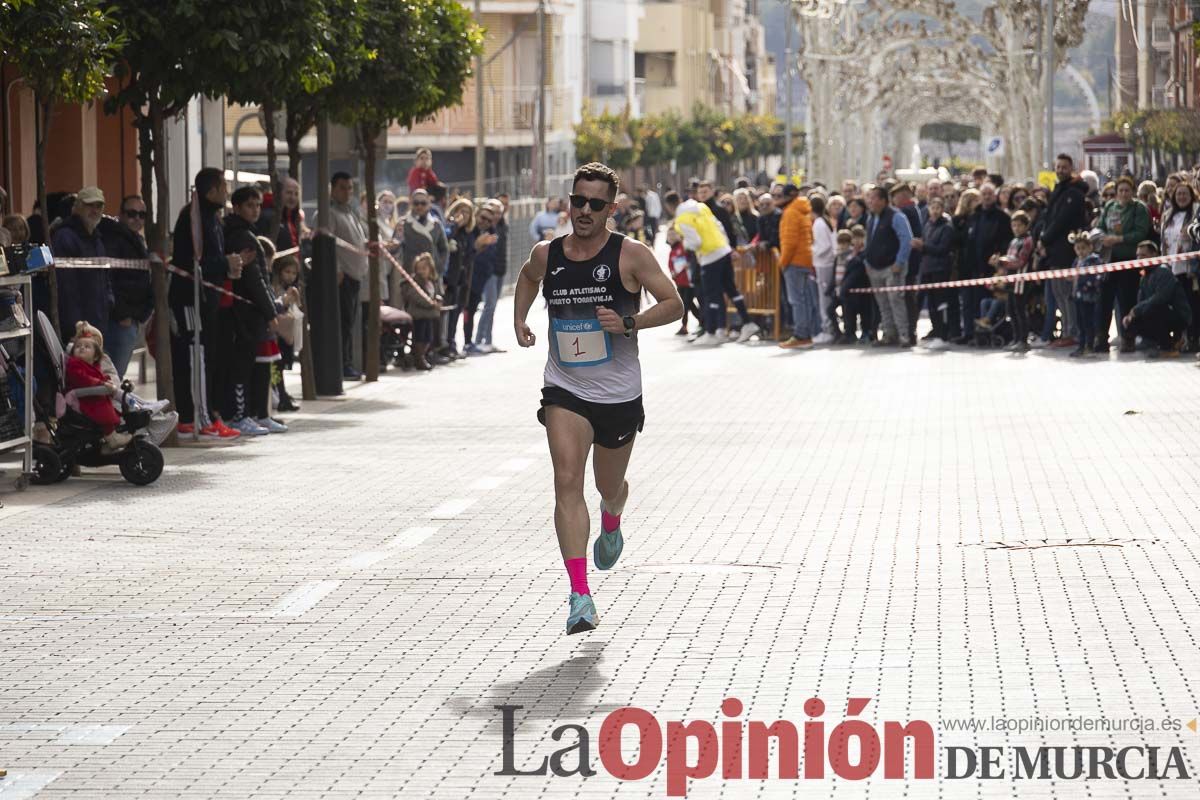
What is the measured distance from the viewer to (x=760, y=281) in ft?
98.5

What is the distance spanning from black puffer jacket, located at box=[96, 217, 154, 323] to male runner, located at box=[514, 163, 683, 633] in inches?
321

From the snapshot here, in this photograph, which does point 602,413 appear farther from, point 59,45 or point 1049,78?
point 1049,78

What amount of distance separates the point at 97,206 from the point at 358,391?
6254 millimetres

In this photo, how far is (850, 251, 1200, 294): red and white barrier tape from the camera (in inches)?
927

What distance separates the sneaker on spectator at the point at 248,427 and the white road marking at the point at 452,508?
459 cm

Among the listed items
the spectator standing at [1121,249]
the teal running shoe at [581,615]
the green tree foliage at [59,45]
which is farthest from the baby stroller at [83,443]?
the spectator standing at [1121,249]

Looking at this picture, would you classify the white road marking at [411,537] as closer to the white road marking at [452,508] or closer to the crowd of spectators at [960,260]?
the white road marking at [452,508]

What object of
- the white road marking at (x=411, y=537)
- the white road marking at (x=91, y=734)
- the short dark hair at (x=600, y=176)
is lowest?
the white road marking at (x=91, y=734)

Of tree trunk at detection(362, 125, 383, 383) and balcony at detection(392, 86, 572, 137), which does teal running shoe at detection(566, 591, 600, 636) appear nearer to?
tree trunk at detection(362, 125, 383, 383)

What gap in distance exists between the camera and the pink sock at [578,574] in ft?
29.6

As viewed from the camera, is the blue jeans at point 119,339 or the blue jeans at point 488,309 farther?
the blue jeans at point 488,309

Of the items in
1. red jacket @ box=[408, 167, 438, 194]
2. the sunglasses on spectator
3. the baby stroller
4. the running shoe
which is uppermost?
→ red jacket @ box=[408, 167, 438, 194]

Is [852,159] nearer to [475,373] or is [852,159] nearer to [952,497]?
[475,373]

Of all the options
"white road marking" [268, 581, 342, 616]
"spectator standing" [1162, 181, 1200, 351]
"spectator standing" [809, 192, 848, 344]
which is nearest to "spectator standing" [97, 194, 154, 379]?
"white road marking" [268, 581, 342, 616]
